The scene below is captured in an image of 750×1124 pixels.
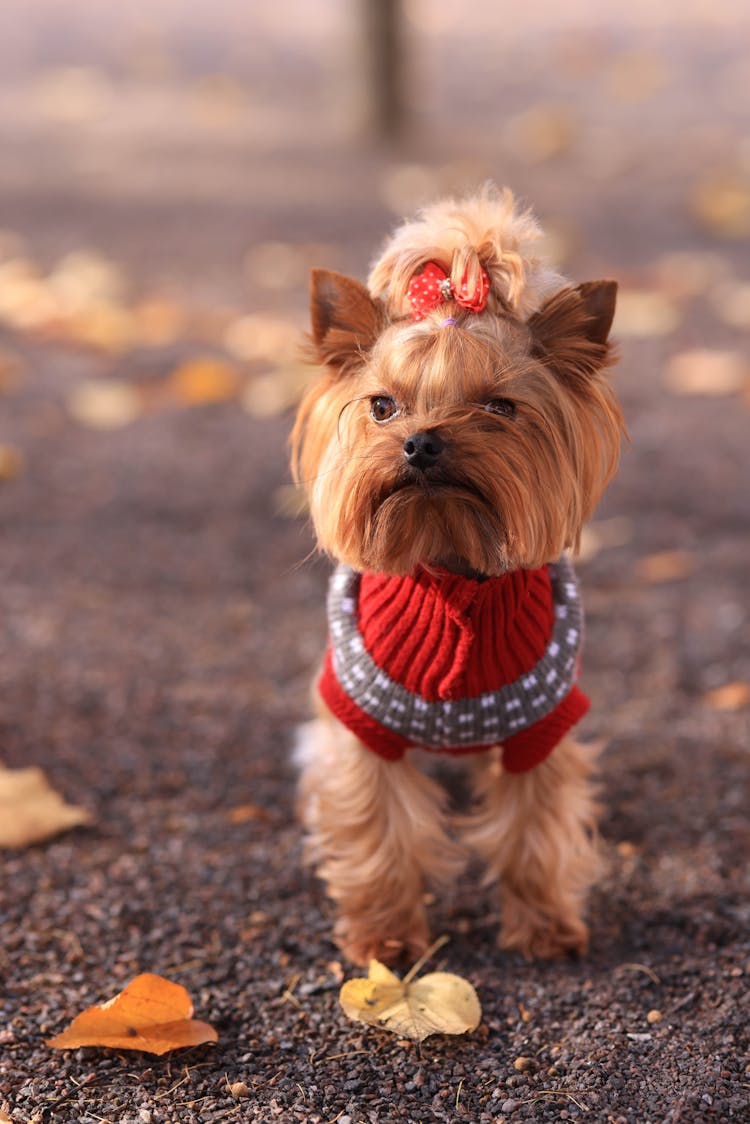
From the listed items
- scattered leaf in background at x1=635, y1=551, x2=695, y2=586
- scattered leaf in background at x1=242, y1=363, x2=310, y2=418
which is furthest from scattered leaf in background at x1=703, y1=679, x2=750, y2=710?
scattered leaf in background at x1=242, y1=363, x2=310, y2=418

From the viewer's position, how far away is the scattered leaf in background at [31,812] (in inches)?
143

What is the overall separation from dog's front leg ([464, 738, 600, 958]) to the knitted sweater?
17 centimetres

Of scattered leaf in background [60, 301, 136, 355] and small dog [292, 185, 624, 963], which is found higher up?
scattered leaf in background [60, 301, 136, 355]

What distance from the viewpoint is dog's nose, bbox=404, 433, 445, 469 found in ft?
8.66

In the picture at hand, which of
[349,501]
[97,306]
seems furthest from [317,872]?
[97,306]

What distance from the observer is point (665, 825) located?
3.75 metres

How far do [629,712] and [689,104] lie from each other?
860cm

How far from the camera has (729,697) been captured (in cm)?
427

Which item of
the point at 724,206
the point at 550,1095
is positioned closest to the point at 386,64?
the point at 724,206

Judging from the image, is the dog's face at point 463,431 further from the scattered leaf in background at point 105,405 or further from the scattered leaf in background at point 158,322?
the scattered leaf in background at point 158,322

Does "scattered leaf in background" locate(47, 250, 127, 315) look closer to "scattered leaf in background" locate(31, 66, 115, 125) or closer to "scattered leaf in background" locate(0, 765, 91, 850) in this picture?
"scattered leaf in background" locate(31, 66, 115, 125)

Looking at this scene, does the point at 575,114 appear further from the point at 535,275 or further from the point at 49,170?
the point at 535,275

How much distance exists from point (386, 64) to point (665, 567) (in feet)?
19.7

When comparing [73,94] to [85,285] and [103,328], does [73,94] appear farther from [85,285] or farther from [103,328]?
[103,328]
